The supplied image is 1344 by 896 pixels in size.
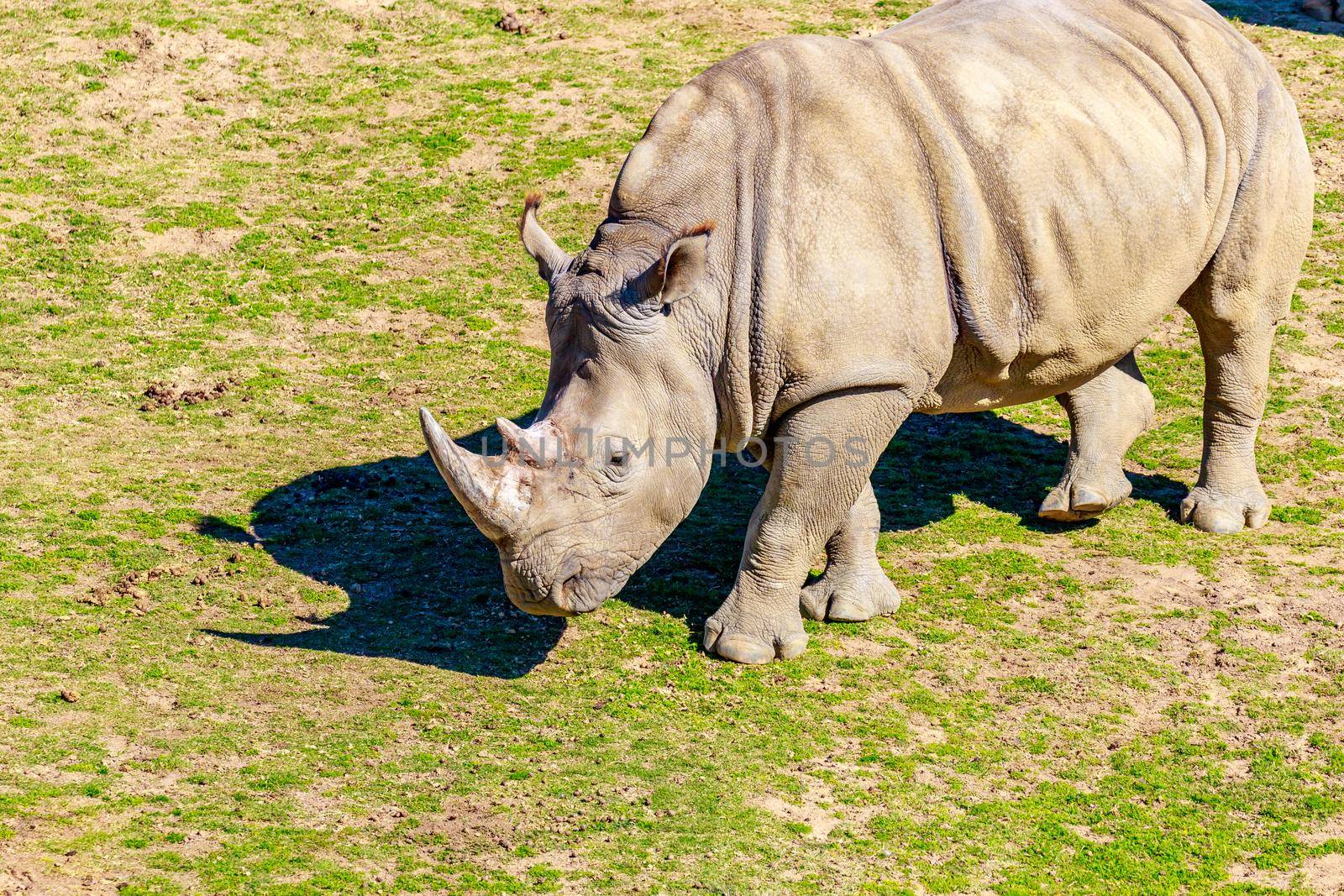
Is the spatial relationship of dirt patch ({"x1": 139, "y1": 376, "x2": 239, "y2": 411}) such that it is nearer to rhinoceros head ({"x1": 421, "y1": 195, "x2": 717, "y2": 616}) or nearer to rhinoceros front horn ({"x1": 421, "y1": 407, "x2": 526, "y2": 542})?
rhinoceros head ({"x1": 421, "y1": 195, "x2": 717, "y2": 616})

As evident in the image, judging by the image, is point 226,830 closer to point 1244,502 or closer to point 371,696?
point 371,696

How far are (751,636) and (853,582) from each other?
28.5 inches

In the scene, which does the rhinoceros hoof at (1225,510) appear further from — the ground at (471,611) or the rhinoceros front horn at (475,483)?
the rhinoceros front horn at (475,483)

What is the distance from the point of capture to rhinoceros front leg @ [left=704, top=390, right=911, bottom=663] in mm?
6613

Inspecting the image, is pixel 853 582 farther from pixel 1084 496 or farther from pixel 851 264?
pixel 851 264

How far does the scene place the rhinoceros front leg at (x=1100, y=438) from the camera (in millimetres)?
8367

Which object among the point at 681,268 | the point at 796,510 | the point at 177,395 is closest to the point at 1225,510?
the point at 796,510

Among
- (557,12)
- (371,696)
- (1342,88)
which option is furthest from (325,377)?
(1342,88)

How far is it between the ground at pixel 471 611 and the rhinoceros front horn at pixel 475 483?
2.95 ft

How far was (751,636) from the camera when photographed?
7020mm

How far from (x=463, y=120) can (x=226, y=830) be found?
8456mm

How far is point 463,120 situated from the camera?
42.3 ft

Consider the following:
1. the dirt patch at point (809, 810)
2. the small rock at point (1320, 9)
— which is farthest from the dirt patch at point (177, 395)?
the small rock at point (1320, 9)

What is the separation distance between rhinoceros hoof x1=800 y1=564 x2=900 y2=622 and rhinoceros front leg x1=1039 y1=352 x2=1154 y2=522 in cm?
135
